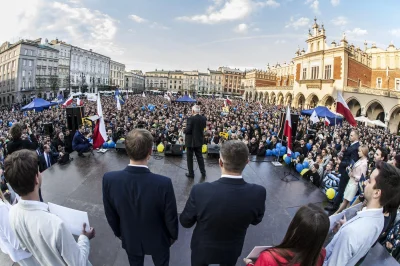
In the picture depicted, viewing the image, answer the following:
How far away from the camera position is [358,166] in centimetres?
425

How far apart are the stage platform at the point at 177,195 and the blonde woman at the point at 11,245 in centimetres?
87

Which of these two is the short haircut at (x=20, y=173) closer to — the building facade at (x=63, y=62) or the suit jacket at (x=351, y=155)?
the suit jacket at (x=351, y=155)

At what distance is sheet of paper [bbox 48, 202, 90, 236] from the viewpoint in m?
2.15

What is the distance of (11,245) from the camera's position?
1949 mm

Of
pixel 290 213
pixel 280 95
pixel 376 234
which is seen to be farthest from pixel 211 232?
pixel 280 95

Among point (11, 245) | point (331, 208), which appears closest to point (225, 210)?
point (11, 245)

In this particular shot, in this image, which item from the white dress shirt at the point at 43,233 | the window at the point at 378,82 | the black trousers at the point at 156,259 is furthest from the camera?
the window at the point at 378,82

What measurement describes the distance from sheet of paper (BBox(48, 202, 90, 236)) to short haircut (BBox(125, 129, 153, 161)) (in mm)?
694

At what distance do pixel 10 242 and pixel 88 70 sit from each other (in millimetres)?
80911

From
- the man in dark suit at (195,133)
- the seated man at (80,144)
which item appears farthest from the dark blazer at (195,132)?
the seated man at (80,144)

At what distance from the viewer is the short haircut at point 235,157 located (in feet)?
6.65

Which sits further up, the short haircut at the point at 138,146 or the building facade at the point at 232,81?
the building facade at the point at 232,81

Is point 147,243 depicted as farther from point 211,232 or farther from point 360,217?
point 360,217

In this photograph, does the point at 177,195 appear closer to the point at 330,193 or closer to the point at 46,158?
the point at 330,193
